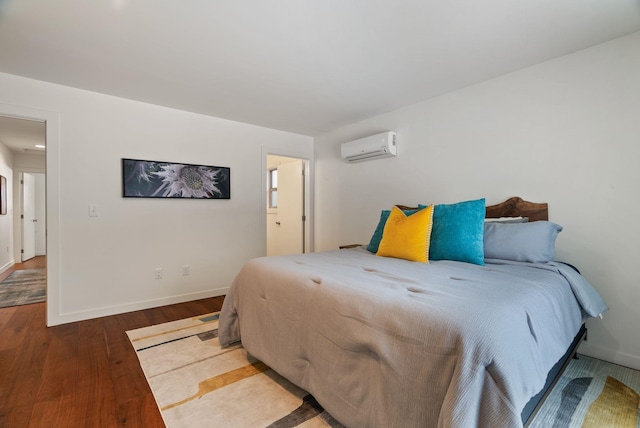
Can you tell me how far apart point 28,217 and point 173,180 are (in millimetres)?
5301

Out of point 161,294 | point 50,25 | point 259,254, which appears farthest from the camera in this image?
point 259,254

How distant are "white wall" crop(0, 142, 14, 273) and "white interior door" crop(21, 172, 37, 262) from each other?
0.41m

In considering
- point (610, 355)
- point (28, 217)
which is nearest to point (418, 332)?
point (610, 355)

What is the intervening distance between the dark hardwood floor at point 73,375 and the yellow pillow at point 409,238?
1.80 metres

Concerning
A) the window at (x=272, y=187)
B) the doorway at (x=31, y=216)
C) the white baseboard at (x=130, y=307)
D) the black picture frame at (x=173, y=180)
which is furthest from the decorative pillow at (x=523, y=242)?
the doorway at (x=31, y=216)

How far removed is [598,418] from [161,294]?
12.1 feet

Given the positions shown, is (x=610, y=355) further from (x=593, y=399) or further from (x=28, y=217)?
(x=28, y=217)

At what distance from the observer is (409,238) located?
2.25m

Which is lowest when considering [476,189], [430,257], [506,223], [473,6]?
[430,257]

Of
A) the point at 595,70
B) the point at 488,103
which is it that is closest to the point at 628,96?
the point at 595,70

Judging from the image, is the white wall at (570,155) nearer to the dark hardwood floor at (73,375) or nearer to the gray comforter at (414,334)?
the gray comforter at (414,334)

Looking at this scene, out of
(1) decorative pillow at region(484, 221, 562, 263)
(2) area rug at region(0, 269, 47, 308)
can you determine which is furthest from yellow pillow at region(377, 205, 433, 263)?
(2) area rug at region(0, 269, 47, 308)

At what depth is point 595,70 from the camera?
6.83 ft

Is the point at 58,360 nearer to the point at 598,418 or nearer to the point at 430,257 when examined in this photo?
the point at 430,257
